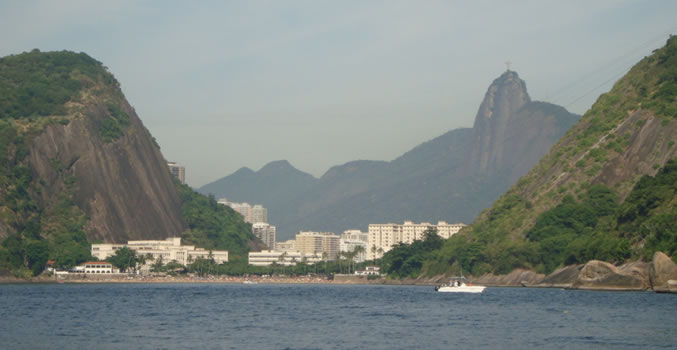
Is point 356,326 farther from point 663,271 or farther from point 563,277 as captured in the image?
point 563,277

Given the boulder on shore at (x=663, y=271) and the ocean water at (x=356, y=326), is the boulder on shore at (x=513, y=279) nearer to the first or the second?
the boulder on shore at (x=663, y=271)

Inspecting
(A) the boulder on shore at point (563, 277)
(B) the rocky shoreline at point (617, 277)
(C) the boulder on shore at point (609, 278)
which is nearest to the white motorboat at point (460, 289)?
(A) the boulder on shore at point (563, 277)

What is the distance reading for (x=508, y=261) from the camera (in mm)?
170625

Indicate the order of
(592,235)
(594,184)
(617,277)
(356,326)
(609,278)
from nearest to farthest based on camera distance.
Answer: (356,326) < (617,277) < (609,278) < (592,235) < (594,184)

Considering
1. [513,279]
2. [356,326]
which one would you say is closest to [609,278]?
[513,279]

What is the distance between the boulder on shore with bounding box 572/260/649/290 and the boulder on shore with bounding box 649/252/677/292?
6.60 m

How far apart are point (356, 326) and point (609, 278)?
57.2m

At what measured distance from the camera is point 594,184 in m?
174

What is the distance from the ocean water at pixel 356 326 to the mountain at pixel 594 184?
4989 centimetres

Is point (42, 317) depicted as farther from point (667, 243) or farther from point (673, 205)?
point (673, 205)

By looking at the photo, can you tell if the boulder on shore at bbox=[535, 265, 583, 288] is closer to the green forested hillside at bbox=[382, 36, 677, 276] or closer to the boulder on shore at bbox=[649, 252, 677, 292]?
the green forested hillside at bbox=[382, 36, 677, 276]

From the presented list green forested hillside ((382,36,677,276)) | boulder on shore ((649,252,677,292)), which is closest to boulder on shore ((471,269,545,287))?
green forested hillside ((382,36,677,276))

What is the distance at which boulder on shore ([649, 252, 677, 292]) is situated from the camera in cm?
10097

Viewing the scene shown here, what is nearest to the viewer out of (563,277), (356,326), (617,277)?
(356,326)
